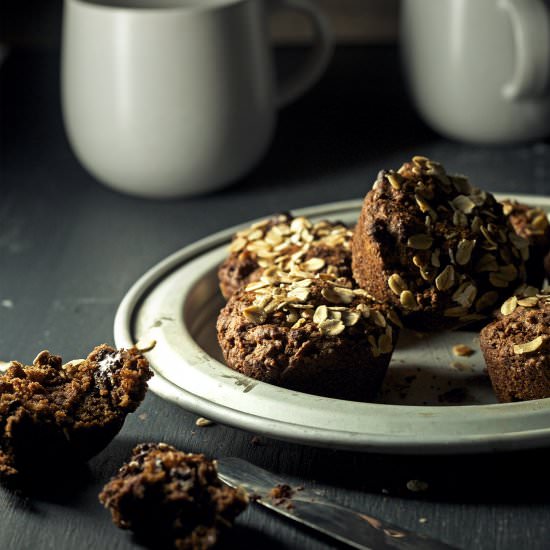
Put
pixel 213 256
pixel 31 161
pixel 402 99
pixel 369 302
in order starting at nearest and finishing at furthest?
pixel 369 302
pixel 213 256
pixel 31 161
pixel 402 99

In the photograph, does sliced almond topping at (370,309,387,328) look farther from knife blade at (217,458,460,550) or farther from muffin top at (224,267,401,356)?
knife blade at (217,458,460,550)

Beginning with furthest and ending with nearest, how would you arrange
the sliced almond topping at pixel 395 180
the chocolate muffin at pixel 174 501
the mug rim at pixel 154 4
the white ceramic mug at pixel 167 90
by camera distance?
the mug rim at pixel 154 4, the white ceramic mug at pixel 167 90, the sliced almond topping at pixel 395 180, the chocolate muffin at pixel 174 501

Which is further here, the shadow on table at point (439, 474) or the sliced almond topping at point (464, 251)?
the sliced almond topping at point (464, 251)

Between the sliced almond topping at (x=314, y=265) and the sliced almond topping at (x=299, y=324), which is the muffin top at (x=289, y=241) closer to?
the sliced almond topping at (x=314, y=265)

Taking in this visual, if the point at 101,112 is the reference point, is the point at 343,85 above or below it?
below

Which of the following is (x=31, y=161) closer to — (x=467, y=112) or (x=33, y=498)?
(x=467, y=112)

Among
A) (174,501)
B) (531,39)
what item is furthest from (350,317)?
(531,39)

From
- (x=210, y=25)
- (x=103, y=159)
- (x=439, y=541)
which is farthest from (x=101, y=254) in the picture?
(x=439, y=541)

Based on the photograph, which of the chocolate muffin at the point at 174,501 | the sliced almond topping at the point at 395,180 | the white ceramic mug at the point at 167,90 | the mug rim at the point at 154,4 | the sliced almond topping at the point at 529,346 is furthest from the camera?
the mug rim at the point at 154,4

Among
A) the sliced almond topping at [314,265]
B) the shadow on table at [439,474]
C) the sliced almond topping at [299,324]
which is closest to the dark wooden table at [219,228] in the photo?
the shadow on table at [439,474]
